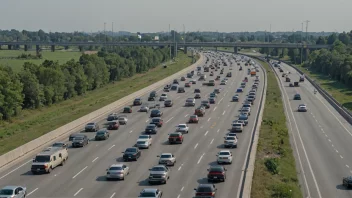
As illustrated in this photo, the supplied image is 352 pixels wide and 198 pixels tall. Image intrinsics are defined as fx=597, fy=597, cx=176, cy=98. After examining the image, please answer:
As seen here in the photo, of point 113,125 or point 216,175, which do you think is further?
point 113,125

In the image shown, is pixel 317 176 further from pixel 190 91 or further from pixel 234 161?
pixel 190 91

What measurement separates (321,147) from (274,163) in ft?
47.6

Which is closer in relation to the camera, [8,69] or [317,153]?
[317,153]

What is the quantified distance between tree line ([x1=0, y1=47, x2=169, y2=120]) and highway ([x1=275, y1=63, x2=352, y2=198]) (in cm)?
3446

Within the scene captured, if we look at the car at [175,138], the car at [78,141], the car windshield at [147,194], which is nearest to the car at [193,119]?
the car at [175,138]

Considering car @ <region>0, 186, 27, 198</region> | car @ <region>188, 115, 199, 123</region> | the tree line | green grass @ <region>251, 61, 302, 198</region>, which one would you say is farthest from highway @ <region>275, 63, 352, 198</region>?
the tree line

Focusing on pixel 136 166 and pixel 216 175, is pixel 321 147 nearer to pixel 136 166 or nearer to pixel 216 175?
pixel 136 166

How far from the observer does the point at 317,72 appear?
167625mm

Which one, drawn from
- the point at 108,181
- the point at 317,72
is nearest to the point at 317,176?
the point at 108,181

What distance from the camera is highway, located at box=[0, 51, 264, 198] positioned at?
35188 mm

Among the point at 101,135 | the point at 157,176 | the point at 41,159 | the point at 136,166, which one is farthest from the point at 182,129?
the point at 157,176

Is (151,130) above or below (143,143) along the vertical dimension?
below

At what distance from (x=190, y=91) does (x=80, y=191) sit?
237 feet

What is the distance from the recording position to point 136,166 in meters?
42.5
